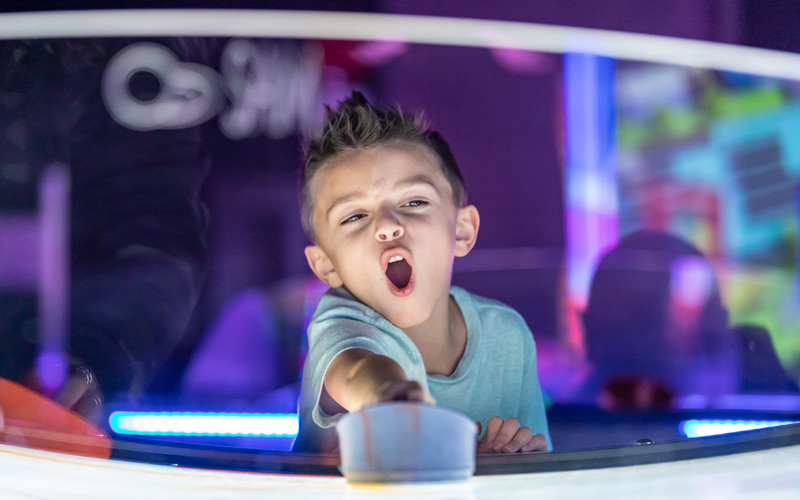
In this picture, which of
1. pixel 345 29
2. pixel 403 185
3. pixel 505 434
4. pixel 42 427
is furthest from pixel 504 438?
pixel 345 29

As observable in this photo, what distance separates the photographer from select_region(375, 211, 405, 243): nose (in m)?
0.59

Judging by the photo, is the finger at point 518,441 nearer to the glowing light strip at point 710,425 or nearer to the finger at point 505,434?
the finger at point 505,434

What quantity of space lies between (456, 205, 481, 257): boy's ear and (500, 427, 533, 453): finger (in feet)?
0.67

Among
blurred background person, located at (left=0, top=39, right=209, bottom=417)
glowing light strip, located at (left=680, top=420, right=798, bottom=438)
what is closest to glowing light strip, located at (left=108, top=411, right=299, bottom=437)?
blurred background person, located at (left=0, top=39, right=209, bottom=417)

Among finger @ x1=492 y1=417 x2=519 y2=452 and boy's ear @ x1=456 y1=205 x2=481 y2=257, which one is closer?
finger @ x1=492 y1=417 x2=519 y2=452

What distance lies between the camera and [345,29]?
848 mm

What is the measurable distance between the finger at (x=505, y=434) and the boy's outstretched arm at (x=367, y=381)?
152 mm

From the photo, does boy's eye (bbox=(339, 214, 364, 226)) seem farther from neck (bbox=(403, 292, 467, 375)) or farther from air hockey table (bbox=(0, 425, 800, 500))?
air hockey table (bbox=(0, 425, 800, 500))

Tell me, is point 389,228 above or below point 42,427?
above

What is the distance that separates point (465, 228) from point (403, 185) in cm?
13

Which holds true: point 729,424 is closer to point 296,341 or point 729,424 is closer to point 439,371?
point 439,371

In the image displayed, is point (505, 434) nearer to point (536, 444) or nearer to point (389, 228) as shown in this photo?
point (536, 444)

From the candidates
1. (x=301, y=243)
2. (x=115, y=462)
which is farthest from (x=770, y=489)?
(x=301, y=243)

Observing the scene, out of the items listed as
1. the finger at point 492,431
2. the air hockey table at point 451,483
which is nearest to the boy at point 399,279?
the finger at point 492,431
